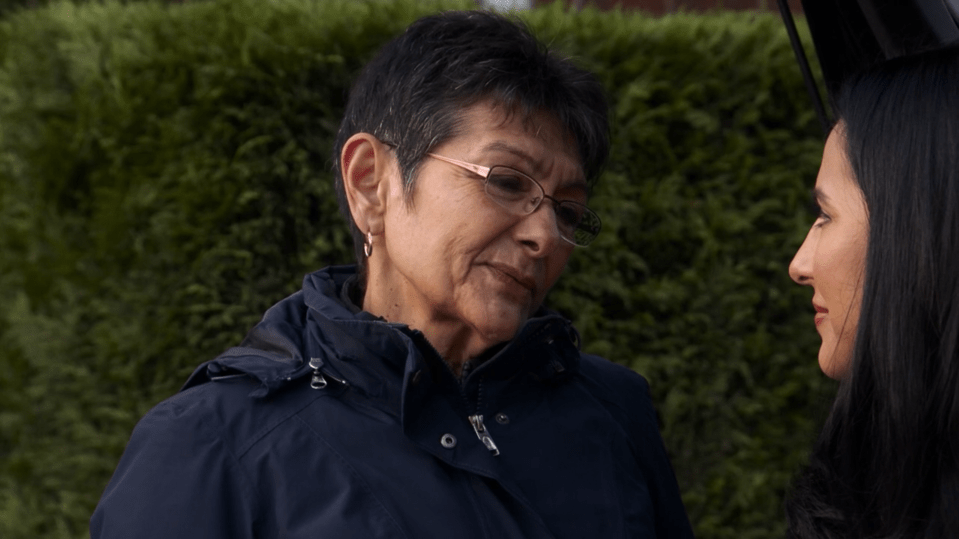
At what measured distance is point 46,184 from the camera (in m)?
3.50

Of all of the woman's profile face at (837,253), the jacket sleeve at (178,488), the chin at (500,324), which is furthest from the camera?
the chin at (500,324)

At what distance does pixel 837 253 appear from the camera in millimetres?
1644

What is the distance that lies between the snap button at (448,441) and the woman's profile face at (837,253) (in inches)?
31.1

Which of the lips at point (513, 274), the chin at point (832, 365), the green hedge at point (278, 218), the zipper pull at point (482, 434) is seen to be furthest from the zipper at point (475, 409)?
the green hedge at point (278, 218)

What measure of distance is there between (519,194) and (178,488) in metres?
0.92

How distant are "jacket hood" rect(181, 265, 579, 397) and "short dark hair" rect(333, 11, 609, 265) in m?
0.31

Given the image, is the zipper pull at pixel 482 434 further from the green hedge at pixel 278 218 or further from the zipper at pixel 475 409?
the green hedge at pixel 278 218

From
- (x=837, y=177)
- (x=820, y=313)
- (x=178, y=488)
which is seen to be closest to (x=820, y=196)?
(x=837, y=177)

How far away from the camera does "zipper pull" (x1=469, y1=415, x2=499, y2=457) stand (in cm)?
171

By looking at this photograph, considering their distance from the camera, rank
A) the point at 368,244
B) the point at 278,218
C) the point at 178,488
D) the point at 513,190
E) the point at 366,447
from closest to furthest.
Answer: the point at 178,488
the point at 366,447
the point at 513,190
the point at 368,244
the point at 278,218

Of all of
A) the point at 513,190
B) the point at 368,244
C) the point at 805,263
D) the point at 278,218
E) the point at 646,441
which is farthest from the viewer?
the point at 278,218

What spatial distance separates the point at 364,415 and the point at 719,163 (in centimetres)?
257

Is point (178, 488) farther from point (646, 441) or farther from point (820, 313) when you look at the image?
point (820, 313)

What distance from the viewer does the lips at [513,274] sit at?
1.87 meters
